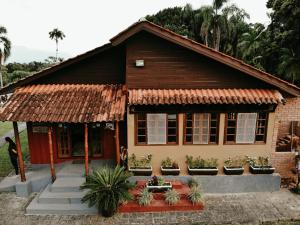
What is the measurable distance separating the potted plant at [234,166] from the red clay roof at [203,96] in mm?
2708

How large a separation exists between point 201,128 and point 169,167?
2.20 metres

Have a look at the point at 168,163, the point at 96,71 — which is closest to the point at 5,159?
the point at 96,71

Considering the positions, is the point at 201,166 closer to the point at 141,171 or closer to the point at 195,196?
the point at 195,196

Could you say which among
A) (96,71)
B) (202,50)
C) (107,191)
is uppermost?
(202,50)

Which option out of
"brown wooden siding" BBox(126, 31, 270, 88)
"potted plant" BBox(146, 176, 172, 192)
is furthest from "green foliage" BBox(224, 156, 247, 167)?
"brown wooden siding" BBox(126, 31, 270, 88)

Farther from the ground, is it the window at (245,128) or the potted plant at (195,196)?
the window at (245,128)

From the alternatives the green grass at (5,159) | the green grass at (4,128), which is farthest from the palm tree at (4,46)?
the green grass at (5,159)

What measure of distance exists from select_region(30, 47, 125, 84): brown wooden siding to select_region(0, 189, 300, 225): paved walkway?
551 centimetres

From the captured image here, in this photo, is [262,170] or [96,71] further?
[96,71]

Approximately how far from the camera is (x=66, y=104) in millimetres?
11258

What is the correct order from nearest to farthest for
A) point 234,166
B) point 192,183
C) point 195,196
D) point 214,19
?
1. point 195,196
2. point 192,183
3. point 234,166
4. point 214,19

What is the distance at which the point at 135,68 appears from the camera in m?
11.5

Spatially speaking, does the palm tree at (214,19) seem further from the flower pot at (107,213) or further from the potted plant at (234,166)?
the flower pot at (107,213)

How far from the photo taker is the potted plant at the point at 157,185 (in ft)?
35.2
